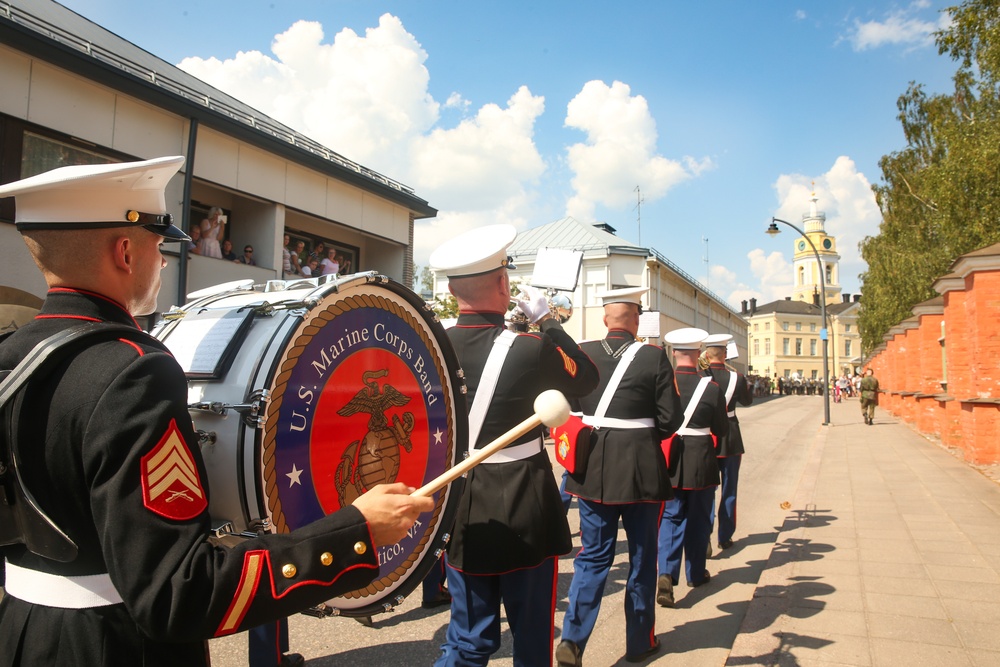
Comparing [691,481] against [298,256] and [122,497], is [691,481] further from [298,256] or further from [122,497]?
[298,256]

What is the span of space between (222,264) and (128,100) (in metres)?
3.36

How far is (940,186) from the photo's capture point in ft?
51.7

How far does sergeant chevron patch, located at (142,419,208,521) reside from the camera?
1.20 metres

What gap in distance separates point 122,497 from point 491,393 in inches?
68.9

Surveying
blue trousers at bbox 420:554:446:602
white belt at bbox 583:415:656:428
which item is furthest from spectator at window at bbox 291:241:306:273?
white belt at bbox 583:415:656:428

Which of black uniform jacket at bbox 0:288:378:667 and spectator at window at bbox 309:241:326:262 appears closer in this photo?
black uniform jacket at bbox 0:288:378:667

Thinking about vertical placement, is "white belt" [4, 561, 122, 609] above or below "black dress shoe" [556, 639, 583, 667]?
above

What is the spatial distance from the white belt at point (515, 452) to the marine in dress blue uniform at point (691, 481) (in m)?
2.04

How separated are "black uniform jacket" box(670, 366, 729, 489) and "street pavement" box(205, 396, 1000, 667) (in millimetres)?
882

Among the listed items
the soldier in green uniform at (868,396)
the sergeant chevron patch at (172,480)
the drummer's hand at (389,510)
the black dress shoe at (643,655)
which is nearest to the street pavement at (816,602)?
the black dress shoe at (643,655)

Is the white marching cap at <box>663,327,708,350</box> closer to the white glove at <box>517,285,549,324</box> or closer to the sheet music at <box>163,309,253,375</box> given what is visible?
the white glove at <box>517,285,549,324</box>

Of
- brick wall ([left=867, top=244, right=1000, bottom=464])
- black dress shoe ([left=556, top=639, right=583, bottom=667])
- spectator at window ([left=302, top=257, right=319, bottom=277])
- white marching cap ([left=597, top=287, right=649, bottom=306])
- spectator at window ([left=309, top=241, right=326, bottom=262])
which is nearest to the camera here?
black dress shoe ([left=556, top=639, right=583, bottom=667])

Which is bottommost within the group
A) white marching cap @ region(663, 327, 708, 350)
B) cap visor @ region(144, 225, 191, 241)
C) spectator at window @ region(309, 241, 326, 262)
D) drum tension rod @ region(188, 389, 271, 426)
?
drum tension rod @ region(188, 389, 271, 426)

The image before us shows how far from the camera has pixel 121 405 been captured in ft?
3.99
